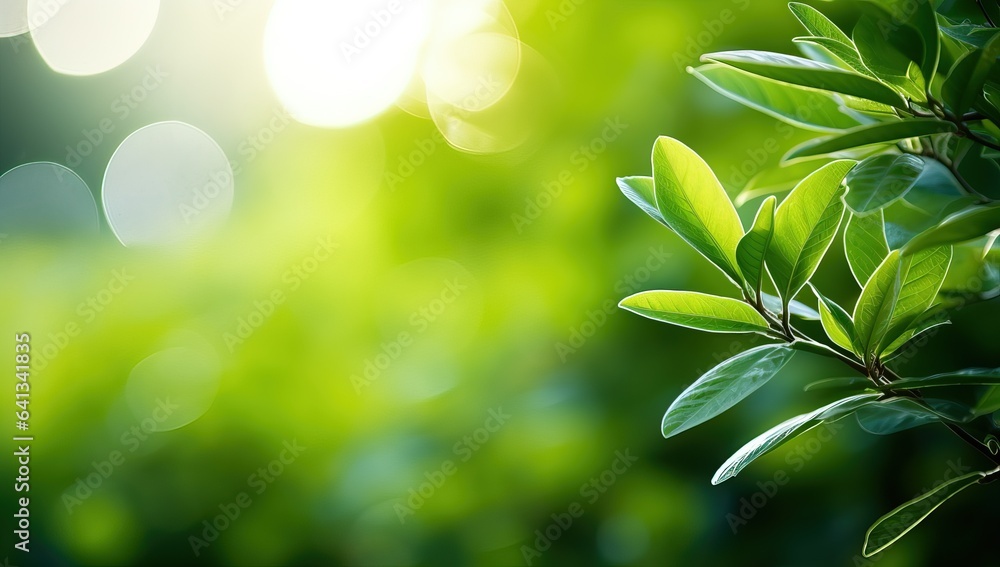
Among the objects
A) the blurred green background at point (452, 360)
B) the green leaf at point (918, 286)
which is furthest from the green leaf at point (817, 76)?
the blurred green background at point (452, 360)

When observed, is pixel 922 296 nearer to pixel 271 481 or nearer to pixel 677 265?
pixel 677 265

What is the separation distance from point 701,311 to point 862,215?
11cm

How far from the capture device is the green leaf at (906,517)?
39 centimetres

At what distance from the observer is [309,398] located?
1031 millimetres

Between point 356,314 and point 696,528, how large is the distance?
2.10 feet

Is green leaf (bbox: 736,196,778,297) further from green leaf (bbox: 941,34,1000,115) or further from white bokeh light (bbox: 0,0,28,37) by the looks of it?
white bokeh light (bbox: 0,0,28,37)

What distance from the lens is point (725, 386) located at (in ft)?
1.26

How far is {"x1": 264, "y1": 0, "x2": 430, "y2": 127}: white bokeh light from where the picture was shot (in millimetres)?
1194

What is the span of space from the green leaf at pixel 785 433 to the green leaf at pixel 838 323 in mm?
51

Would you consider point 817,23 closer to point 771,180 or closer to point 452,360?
point 771,180

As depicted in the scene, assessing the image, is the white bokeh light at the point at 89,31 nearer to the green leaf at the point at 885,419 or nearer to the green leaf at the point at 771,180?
the green leaf at the point at 771,180

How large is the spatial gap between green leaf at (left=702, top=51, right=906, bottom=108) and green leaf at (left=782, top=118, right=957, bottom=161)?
20mm

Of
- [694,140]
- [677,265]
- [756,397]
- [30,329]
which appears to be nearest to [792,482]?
[756,397]

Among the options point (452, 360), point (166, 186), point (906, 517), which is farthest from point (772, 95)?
point (166, 186)
